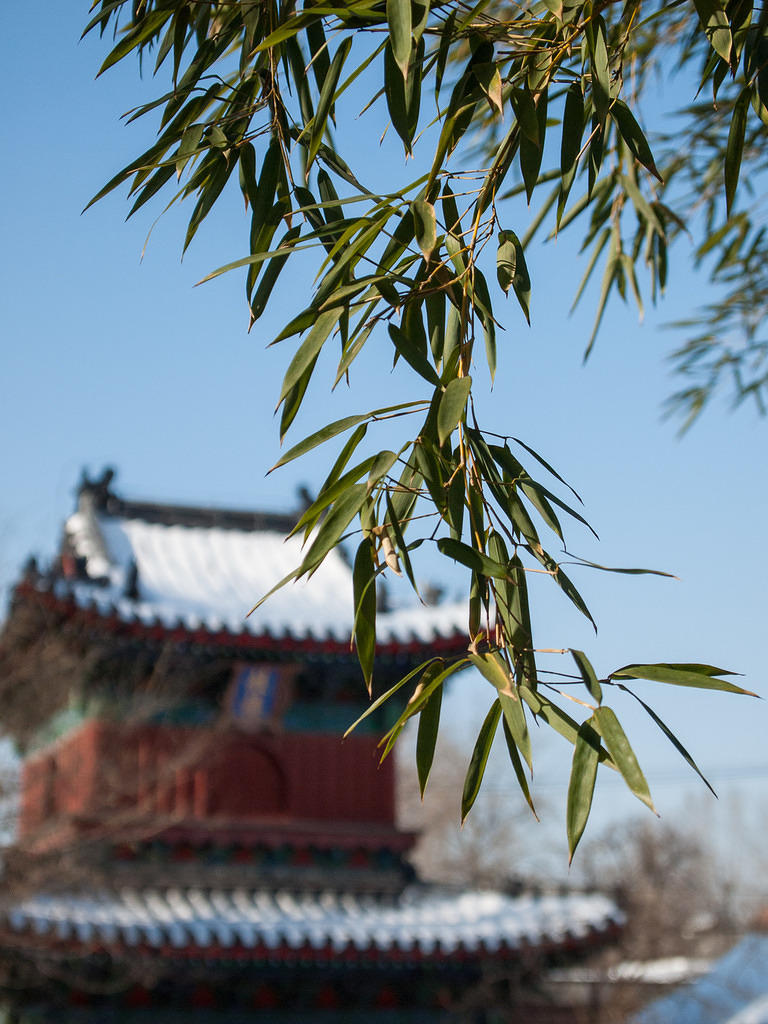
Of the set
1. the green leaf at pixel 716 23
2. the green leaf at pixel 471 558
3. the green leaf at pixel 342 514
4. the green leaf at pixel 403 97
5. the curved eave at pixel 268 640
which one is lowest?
the curved eave at pixel 268 640

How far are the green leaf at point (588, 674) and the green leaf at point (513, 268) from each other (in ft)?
1.90

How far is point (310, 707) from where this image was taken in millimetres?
8188

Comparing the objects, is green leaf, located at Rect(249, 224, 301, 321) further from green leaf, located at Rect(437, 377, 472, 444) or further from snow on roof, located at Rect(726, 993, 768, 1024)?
snow on roof, located at Rect(726, 993, 768, 1024)

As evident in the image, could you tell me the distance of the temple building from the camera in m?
6.71

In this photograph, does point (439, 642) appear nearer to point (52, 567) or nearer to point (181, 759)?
point (181, 759)

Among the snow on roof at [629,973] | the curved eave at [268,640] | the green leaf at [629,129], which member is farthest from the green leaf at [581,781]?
the snow on roof at [629,973]

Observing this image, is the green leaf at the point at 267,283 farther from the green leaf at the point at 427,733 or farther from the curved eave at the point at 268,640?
the curved eave at the point at 268,640

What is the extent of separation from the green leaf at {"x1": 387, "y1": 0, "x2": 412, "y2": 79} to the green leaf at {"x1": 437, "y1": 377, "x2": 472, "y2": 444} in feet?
1.54

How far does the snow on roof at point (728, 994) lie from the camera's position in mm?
9375

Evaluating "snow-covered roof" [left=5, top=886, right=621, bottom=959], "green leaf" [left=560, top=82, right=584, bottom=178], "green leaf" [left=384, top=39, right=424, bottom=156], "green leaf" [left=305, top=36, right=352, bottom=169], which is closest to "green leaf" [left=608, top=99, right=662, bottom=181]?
"green leaf" [left=560, top=82, right=584, bottom=178]

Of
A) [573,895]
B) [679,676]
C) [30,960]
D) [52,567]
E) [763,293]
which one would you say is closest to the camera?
[679,676]

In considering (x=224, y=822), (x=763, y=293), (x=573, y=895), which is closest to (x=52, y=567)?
(x=224, y=822)

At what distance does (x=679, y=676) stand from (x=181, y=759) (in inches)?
232

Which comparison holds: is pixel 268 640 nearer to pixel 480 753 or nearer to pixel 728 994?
pixel 728 994
